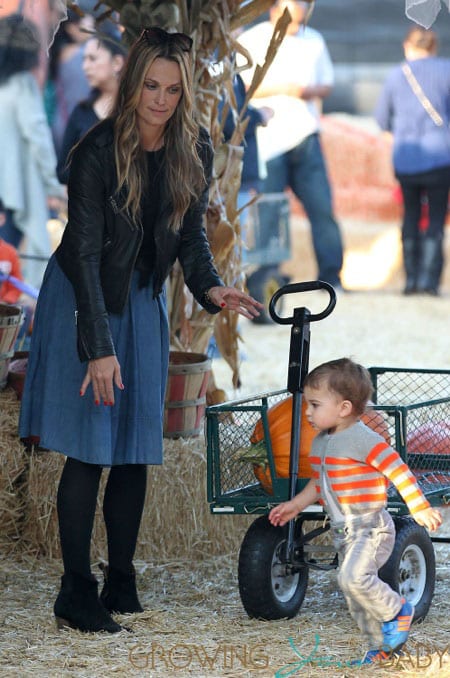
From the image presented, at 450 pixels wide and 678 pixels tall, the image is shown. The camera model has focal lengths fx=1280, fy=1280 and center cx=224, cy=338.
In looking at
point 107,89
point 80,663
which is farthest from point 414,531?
point 107,89

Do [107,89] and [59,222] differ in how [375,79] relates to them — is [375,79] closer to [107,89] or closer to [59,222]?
[59,222]

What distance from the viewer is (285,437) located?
3641 millimetres

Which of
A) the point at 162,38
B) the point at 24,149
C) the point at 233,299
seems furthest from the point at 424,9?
the point at 24,149

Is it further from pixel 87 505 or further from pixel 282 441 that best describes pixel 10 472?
pixel 282 441

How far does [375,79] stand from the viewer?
13.3 m

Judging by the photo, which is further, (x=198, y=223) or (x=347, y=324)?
(x=347, y=324)

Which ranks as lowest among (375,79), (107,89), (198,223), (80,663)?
(80,663)

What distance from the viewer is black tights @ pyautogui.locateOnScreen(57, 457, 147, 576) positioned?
3426 mm

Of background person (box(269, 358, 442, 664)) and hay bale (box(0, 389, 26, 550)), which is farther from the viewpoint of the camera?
hay bale (box(0, 389, 26, 550))

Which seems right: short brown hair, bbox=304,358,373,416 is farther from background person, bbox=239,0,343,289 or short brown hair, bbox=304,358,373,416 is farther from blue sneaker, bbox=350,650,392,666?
background person, bbox=239,0,343,289

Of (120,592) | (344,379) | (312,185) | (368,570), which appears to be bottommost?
(120,592)

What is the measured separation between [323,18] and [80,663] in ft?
34.7

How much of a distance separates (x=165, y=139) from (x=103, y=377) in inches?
26.6

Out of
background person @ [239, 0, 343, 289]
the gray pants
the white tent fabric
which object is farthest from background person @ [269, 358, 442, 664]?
background person @ [239, 0, 343, 289]
